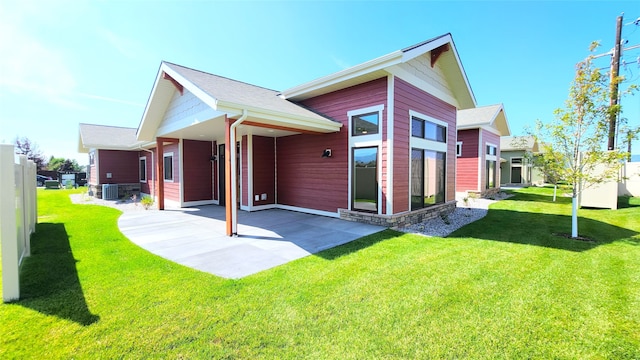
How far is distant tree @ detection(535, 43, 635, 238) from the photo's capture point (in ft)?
18.4

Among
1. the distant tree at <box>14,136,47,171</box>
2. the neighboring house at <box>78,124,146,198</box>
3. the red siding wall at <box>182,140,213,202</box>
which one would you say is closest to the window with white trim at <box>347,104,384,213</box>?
the red siding wall at <box>182,140,213,202</box>

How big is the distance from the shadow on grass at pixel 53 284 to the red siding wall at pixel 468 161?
16.1m

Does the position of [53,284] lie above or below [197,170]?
below

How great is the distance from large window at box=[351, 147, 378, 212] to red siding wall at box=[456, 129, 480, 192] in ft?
33.1

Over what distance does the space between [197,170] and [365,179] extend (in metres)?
7.74

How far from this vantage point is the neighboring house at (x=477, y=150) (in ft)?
46.8

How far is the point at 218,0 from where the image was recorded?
8.66 metres

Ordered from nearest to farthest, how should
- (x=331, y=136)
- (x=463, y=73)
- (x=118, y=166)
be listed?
(x=331, y=136)
(x=463, y=73)
(x=118, y=166)

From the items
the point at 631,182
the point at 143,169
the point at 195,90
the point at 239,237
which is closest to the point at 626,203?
the point at 631,182

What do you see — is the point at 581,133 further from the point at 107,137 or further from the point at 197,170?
the point at 107,137

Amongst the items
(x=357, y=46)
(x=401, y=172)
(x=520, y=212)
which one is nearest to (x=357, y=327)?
(x=401, y=172)

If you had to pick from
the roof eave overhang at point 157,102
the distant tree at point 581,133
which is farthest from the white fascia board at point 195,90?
the distant tree at point 581,133

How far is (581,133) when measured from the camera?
5.91 m

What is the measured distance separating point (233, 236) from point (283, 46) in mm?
9623
